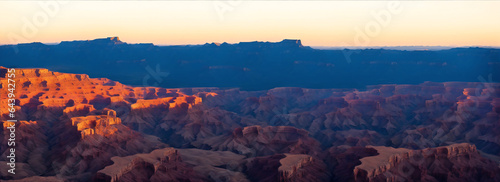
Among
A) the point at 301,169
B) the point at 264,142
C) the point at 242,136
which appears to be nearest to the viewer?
the point at 301,169

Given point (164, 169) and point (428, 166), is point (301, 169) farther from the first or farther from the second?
point (428, 166)

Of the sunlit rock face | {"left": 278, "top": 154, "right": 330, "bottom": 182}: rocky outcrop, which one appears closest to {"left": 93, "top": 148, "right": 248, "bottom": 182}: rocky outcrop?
the sunlit rock face

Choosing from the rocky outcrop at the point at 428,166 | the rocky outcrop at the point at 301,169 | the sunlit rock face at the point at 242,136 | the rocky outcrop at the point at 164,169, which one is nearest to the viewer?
the rocky outcrop at the point at 164,169

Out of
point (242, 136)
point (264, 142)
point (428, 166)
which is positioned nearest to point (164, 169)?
point (264, 142)

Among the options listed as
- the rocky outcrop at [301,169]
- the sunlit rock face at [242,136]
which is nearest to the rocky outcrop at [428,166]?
the sunlit rock face at [242,136]

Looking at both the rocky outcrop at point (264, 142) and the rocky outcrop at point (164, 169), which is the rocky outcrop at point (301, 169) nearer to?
the rocky outcrop at point (164, 169)

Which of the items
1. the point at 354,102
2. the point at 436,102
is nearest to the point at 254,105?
the point at 354,102

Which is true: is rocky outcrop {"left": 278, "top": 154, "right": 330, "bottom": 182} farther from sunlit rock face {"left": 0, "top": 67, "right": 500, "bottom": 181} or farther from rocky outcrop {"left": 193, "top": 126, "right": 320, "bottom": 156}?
rocky outcrop {"left": 193, "top": 126, "right": 320, "bottom": 156}

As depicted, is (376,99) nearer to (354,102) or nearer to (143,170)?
(354,102)
